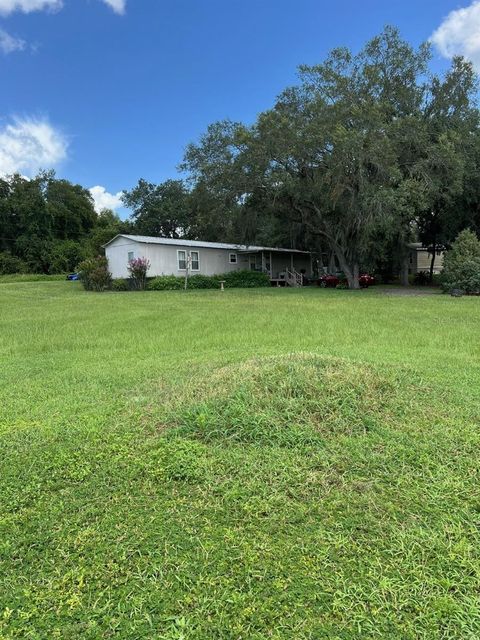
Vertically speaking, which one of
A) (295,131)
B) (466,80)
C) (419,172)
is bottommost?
(419,172)

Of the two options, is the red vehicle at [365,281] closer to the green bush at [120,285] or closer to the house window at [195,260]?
the house window at [195,260]

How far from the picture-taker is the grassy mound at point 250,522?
1.78 metres

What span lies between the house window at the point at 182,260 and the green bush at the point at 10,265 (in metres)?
26.0

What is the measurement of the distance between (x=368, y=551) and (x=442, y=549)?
0.36 m

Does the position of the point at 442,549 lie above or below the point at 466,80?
below

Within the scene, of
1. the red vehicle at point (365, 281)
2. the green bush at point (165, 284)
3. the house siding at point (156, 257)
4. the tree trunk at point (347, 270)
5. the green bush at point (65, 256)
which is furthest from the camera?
the green bush at point (65, 256)

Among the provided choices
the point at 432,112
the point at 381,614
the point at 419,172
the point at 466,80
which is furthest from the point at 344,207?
the point at 381,614

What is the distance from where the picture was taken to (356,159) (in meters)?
18.4

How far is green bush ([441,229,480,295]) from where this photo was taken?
18781mm

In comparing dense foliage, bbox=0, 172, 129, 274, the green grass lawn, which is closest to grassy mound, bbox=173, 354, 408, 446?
the green grass lawn

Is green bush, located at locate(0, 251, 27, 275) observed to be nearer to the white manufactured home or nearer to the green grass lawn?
the white manufactured home

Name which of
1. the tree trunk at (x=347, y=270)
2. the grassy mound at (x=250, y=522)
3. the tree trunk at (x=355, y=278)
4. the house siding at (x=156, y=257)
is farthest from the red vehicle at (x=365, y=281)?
the grassy mound at (x=250, y=522)

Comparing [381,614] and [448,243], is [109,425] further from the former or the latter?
[448,243]

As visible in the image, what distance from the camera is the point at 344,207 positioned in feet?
68.7
